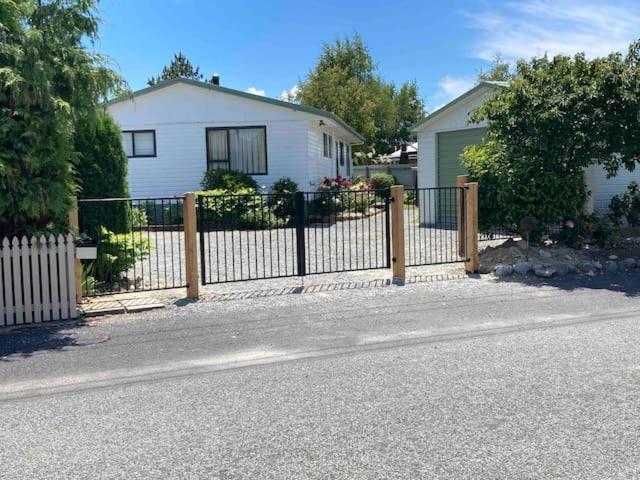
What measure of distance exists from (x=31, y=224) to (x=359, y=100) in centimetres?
3476

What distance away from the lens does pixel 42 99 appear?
22.8 feet

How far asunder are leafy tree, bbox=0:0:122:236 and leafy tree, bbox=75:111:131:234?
5.07 feet

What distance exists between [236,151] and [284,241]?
9047 mm

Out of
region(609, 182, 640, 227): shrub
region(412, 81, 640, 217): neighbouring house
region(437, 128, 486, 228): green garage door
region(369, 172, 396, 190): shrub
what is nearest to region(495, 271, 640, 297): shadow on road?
region(609, 182, 640, 227): shrub

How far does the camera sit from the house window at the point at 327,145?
2457 cm

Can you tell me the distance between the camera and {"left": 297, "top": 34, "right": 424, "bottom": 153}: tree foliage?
133 ft

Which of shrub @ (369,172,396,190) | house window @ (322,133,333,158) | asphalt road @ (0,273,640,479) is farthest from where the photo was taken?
shrub @ (369,172,396,190)

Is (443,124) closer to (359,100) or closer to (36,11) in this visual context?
(36,11)

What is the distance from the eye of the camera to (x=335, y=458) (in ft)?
12.1

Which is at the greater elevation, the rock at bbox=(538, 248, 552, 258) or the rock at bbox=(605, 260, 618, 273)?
the rock at bbox=(538, 248, 552, 258)

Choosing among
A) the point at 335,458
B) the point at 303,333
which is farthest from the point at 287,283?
the point at 335,458

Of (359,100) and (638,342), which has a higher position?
(359,100)

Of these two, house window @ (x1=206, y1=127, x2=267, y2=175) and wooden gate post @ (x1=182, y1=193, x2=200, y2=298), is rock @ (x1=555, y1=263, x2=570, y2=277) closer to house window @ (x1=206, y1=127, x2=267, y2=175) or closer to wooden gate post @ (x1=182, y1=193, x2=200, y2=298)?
wooden gate post @ (x1=182, y1=193, x2=200, y2=298)

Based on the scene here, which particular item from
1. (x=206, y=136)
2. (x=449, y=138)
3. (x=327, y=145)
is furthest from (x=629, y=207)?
(x=206, y=136)
